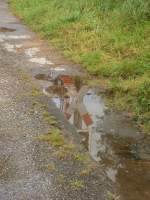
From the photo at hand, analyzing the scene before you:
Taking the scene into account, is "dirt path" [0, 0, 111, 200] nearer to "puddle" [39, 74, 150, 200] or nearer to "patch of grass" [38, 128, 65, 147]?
"patch of grass" [38, 128, 65, 147]

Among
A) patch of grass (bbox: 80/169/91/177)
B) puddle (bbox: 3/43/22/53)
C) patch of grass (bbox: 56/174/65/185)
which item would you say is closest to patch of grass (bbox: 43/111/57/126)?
patch of grass (bbox: 80/169/91/177)

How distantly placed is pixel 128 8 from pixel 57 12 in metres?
2.71

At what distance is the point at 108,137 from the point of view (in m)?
7.52

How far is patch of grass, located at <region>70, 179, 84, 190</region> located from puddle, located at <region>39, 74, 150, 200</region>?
44 cm

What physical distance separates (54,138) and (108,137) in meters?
0.89

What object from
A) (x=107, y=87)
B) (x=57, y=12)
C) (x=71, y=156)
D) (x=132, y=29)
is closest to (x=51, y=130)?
(x=71, y=156)

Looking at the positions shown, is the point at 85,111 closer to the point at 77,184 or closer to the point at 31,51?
the point at 77,184

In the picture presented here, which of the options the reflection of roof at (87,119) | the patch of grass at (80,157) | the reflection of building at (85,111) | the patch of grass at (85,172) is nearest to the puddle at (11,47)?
the reflection of building at (85,111)

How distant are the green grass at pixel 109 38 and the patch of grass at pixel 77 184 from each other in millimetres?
2079

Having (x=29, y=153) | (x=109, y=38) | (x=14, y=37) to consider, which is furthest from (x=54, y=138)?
(x=14, y=37)

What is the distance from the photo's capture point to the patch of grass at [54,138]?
6992mm

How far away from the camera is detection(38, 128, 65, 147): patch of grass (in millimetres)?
6992

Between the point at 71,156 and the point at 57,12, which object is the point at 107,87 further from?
the point at 57,12

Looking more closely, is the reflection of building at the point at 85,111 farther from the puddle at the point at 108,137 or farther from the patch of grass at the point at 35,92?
the patch of grass at the point at 35,92
